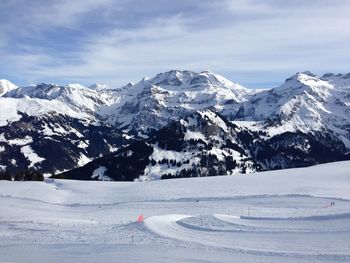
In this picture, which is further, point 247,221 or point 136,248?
point 247,221

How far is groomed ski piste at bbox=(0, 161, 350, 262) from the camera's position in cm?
3059

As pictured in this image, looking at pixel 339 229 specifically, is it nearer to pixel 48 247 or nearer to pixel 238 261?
pixel 238 261

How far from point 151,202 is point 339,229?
1690 inches

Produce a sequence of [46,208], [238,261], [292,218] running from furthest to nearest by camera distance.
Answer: [46,208], [292,218], [238,261]

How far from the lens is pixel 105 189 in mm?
101625

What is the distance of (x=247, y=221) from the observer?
42375mm

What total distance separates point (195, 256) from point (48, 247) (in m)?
12.3

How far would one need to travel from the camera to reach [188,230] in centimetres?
3900

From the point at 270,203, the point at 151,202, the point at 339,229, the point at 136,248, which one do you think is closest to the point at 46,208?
the point at 151,202

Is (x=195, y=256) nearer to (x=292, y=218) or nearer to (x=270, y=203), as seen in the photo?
(x=292, y=218)

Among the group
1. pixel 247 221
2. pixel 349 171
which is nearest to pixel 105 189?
pixel 349 171

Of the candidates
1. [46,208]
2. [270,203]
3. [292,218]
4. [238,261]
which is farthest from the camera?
[46,208]

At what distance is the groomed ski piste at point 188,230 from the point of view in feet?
100

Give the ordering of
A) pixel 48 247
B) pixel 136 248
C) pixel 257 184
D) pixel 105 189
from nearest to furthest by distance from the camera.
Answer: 1. pixel 136 248
2. pixel 48 247
3. pixel 257 184
4. pixel 105 189
